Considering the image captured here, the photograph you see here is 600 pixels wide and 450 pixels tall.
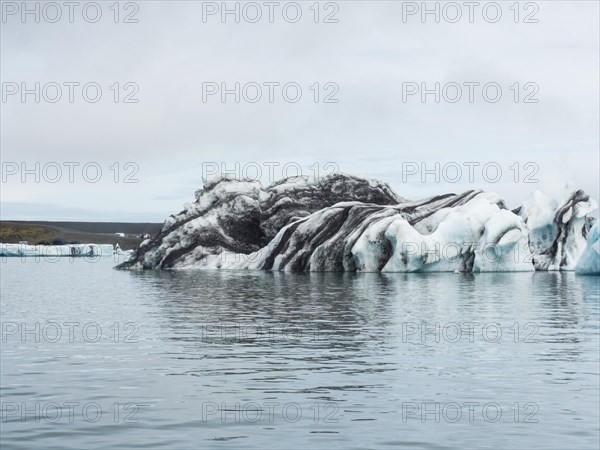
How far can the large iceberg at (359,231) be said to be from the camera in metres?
61.7

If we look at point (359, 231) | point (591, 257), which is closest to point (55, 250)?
point (359, 231)

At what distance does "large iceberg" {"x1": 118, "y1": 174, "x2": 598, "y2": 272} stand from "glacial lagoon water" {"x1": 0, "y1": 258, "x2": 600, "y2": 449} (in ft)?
91.1

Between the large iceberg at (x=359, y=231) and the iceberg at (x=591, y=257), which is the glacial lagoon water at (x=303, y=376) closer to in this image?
the iceberg at (x=591, y=257)

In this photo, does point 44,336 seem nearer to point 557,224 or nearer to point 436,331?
point 436,331

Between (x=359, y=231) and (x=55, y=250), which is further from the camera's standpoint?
(x=55, y=250)

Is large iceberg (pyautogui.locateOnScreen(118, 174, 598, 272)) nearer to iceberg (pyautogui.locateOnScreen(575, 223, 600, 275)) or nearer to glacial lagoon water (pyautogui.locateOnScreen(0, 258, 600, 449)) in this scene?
iceberg (pyautogui.locateOnScreen(575, 223, 600, 275))

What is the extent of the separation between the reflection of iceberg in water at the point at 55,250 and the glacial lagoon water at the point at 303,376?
424 ft

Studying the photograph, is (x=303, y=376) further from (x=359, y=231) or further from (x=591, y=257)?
(x=591, y=257)

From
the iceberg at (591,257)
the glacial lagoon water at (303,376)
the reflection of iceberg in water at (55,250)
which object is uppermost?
the reflection of iceberg in water at (55,250)

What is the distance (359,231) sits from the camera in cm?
6297

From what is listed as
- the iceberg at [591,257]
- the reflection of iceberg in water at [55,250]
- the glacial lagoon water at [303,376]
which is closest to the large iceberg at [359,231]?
the iceberg at [591,257]

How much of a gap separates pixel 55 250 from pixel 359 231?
115067 mm

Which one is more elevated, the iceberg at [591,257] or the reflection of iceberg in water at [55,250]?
the reflection of iceberg in water at [55,250]

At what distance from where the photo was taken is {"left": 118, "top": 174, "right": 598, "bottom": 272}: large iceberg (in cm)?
6172
